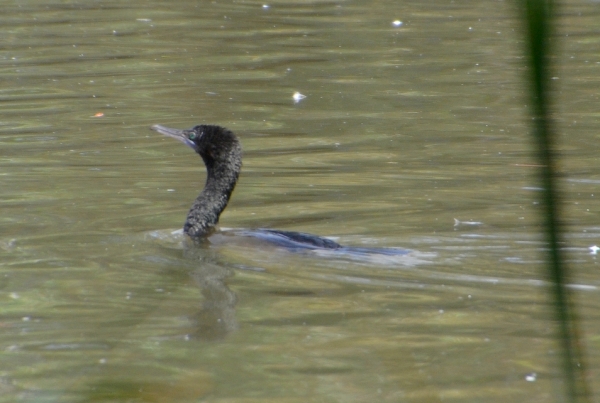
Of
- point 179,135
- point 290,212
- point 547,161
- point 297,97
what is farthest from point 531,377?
point 297,97

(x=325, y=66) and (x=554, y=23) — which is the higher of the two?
(x=554, y=23)

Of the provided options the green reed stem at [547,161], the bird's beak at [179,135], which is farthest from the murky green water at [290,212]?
the bird's beak at [179,135]

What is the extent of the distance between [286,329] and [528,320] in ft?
3.98

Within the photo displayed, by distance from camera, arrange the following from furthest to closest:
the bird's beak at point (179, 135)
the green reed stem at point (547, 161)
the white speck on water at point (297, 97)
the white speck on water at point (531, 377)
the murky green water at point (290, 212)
A: the white speck on water at point (297, 97) → the bird's beak at point (179, 135) → the murky green water at point (290, 212) → the white speck on water at point (531, 377) → the green reed stem at point (547, 161)

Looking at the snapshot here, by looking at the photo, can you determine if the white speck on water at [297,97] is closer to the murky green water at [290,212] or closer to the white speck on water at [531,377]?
the murky green water at [290,212]

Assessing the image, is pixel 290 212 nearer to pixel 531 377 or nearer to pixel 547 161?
pixel 531 377

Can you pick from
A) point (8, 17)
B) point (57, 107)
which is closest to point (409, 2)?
point (8, 17)

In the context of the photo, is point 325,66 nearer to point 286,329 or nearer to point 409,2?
point 409,2

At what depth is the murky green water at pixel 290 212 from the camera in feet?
13.8

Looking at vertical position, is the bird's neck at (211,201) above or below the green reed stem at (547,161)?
below

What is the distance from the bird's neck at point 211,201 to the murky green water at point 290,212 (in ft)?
0.92

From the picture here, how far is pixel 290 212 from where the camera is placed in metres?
7.76

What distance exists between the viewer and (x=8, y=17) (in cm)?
1759

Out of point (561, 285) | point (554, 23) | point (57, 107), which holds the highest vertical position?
point (554, 23)
